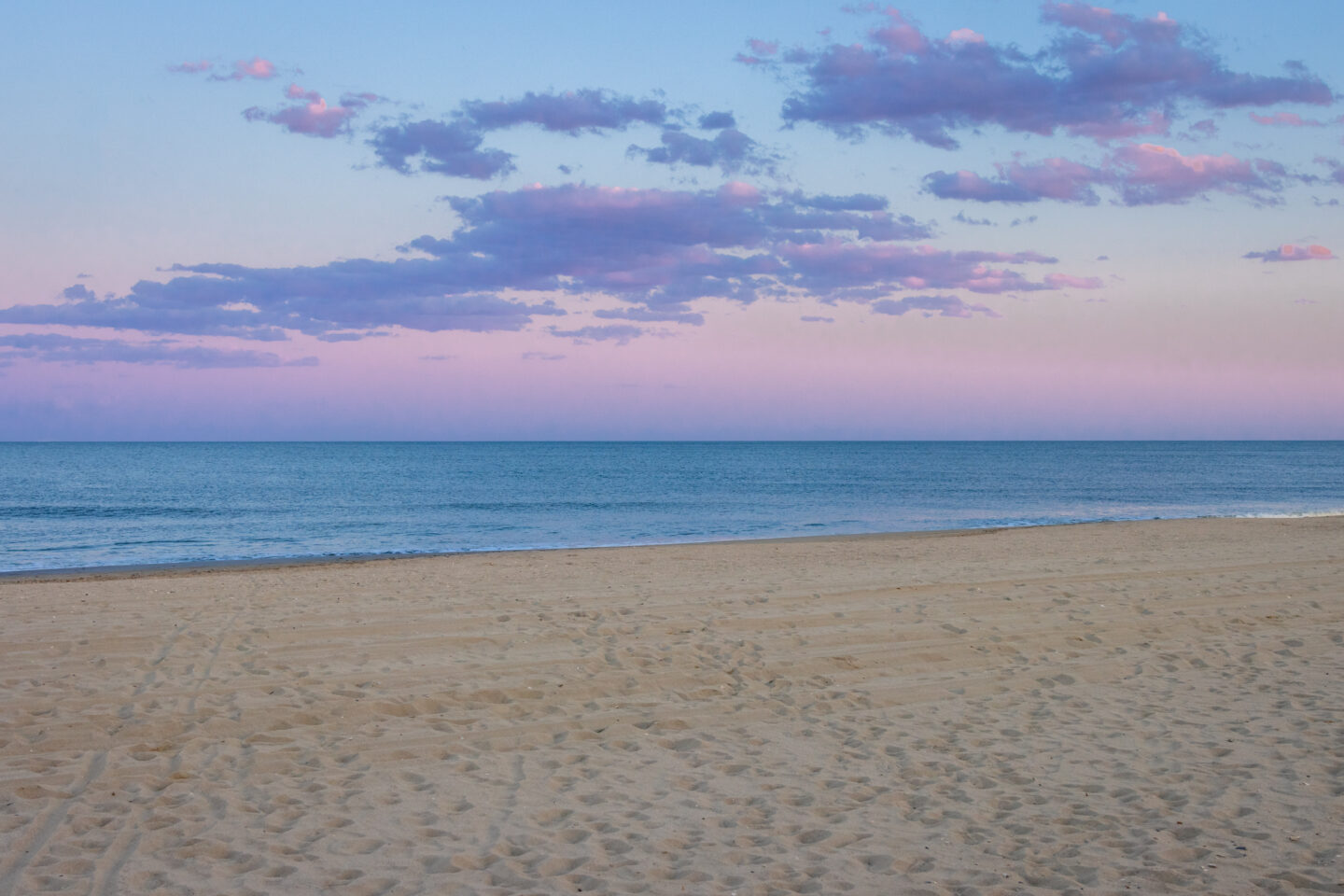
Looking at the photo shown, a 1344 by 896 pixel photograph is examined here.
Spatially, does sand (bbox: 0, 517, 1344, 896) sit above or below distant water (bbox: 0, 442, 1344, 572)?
above

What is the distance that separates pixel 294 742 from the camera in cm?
695

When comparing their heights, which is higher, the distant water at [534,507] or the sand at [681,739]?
the sand at [681,739]

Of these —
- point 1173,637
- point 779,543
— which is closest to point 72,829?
point 1173,637

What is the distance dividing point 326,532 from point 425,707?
84.3ft

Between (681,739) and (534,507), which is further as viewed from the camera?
(534,507)

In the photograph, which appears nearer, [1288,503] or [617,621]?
[617,621]

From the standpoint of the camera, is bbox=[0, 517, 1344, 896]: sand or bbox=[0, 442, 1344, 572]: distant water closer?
bbox=[0, 517, 1344, 896]: sand

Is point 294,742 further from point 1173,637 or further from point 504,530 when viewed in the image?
point 504,530

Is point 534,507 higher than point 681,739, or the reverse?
point 681,739

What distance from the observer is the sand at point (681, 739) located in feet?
16.5

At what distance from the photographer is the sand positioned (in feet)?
16.5

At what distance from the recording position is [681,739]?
716cm

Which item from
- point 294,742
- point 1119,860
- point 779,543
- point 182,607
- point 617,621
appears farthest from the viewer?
point 779,543

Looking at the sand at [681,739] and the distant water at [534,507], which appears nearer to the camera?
the sand at [681,739]
